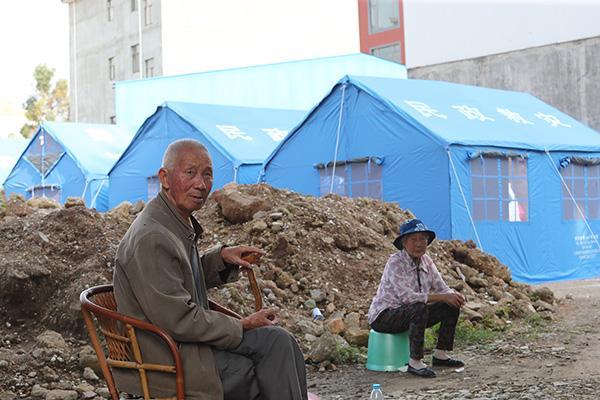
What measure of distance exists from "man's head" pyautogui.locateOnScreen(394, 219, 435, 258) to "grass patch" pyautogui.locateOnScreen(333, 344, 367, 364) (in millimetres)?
1141

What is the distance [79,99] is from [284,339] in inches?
1593

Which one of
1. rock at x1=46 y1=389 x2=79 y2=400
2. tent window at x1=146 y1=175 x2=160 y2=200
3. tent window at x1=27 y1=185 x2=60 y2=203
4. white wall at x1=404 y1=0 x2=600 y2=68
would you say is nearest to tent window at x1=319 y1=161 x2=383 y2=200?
tent window at x1=146 y1=175 x2=160 y2=200

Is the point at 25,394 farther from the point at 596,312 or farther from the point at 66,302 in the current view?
the point at 596,312

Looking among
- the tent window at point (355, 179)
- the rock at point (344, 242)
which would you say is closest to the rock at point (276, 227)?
the rock at point (344, 242)

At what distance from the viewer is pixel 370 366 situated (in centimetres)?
674

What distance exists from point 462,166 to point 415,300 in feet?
21.8

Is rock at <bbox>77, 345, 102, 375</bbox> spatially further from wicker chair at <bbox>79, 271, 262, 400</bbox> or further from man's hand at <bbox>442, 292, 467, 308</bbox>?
wicker chair at <bbox>79, 271, 262, 400</bbox>

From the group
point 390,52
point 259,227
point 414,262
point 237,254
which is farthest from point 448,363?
point 390,52

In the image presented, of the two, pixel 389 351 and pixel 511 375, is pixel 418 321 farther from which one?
pixel 511 375

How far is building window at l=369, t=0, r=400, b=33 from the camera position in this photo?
31.1m

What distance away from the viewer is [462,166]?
12.7 m

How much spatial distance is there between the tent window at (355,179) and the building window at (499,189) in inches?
60.0

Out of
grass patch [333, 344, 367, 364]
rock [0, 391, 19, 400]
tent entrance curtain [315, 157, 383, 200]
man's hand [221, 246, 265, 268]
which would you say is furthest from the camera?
tent entrance curtain [315, 157, 383, 200]

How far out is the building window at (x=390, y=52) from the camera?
101 feet
